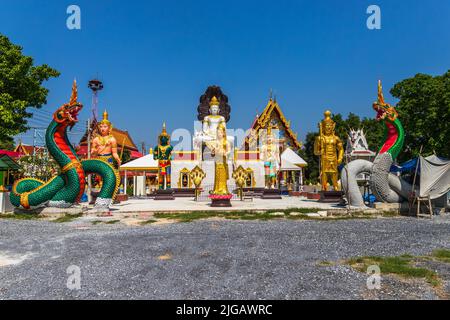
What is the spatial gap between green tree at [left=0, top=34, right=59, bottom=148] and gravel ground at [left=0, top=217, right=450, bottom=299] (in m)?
9.50

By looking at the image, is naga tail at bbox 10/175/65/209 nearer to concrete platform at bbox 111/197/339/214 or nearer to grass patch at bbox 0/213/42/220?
grass patch at bbox 0/213/42/220

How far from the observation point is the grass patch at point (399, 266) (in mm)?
4359

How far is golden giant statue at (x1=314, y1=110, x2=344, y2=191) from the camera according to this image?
1723cm

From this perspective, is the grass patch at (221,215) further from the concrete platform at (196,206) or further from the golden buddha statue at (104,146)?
the golden buddha statue at (104,146)

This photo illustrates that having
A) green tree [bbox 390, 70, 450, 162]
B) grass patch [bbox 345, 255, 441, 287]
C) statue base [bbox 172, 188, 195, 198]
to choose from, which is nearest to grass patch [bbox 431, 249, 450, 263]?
grass patch [bbox 345, 255, 441, 287]

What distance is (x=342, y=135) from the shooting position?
1464 inches

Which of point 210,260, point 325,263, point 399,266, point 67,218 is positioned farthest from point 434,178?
point 67,218

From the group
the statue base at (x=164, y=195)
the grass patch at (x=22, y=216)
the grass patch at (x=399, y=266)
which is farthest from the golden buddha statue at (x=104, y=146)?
the grass patch at (x=399, y=266)

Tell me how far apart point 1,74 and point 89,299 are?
16.7m

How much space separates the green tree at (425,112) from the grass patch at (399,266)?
17147 mm

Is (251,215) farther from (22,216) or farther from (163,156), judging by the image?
(163,156)

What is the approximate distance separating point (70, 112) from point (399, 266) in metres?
11.9

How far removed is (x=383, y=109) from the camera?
12.9m
